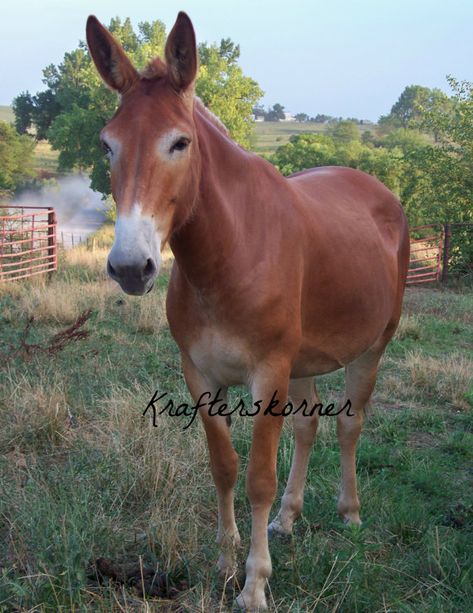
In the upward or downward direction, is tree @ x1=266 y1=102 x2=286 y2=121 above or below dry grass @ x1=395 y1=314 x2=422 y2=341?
above

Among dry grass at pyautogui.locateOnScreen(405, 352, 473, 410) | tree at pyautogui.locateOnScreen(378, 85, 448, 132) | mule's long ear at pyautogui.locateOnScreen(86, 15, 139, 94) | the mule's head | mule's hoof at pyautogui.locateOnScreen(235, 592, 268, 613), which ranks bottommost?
dry grass at pyautogui.locateOnScreen(405, 352, 473, 410)

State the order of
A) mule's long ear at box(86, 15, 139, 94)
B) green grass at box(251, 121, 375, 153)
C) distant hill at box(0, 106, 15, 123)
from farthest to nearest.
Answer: distant hill at box(0, 106, 15, 123)
green grass at box(251, 121, 375, 153)
mule's long ear at box(86, 15, 139, 94)

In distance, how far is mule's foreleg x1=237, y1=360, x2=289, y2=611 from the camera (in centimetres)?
260

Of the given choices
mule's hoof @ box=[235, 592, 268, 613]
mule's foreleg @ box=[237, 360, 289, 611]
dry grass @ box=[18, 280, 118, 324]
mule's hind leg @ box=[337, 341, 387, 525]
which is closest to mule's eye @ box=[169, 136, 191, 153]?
mule's foreleg @ box=[237, 360, 289, 611]

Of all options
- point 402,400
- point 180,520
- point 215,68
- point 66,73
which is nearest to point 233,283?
point 180,520

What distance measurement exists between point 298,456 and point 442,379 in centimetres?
261

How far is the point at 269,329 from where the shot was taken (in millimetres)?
2578

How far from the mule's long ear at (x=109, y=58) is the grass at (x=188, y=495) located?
183cm

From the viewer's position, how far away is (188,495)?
10.9 feet

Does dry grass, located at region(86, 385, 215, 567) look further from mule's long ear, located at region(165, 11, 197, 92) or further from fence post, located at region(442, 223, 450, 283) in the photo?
fence post, located at region(442, 223, 450, 283)

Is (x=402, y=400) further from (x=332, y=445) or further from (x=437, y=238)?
(x=437, y=238)

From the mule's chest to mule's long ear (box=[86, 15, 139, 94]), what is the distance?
105cm

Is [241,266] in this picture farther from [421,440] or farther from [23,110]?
[23,110]

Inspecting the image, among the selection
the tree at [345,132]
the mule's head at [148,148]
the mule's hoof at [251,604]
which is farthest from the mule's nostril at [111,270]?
the tree at [345,132]
